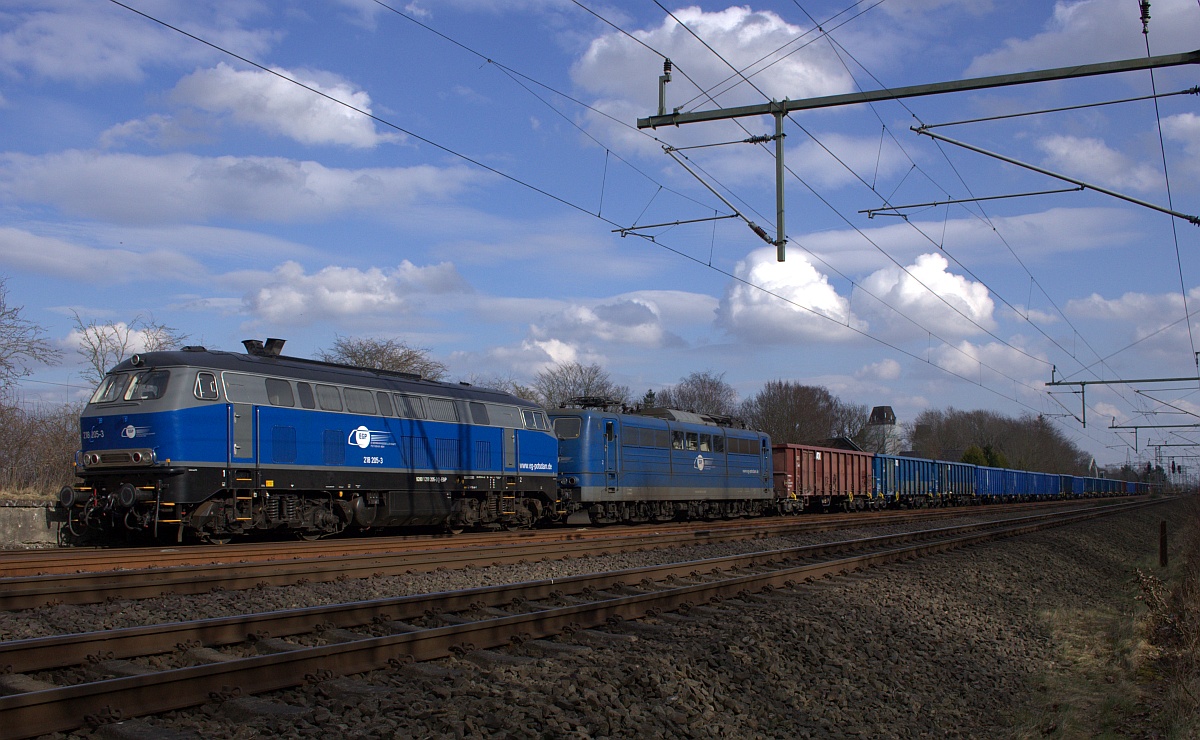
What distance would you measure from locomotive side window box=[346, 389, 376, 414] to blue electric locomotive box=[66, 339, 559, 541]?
1.1 inches

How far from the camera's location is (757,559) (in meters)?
15.3

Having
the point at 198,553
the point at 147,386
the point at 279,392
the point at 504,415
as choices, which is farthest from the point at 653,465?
the point at 198,553

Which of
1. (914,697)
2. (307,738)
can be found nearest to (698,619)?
(914,697)

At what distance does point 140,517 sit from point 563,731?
11.4 meters

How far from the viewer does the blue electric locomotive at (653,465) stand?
24141 millimetres

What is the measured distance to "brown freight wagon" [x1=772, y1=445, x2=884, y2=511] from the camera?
1422 inches

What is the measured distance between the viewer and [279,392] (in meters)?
16.5

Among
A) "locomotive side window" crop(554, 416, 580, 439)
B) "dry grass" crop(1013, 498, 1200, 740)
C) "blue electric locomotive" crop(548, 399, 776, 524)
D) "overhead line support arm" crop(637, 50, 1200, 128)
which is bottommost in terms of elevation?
"dry grass" crop(1013, 498, 1200, 740)

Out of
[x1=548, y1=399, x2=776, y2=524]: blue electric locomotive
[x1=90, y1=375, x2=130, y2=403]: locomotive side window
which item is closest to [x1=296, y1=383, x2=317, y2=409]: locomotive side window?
[x1=90, y1=375, x2=130, y2=403]: locomotive side window

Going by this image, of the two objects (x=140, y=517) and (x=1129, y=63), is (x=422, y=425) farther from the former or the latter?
(x=1129, y=63)

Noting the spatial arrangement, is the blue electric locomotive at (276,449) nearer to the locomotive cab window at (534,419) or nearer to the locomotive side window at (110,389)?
the locomotive side window at (110,389)

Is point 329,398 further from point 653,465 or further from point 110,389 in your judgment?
point 653,465

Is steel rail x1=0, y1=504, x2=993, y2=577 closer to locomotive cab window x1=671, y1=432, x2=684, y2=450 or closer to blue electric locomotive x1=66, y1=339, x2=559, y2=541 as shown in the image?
blue electric locomotive x1=66, y1=339, x2=559, y2=541

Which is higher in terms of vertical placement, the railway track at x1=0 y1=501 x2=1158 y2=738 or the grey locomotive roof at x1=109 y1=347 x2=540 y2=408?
the grey locomotive roof at x1=109 y1=347 x2=540 y2=408
